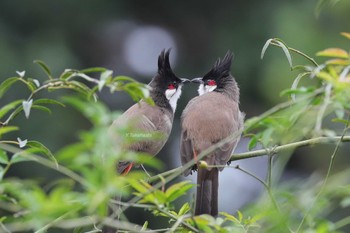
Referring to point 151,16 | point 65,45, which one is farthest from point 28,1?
point 151,16

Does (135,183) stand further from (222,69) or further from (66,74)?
(222,69)

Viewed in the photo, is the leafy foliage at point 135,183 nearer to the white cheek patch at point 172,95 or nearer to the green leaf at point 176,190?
the green leaf at point 176,190

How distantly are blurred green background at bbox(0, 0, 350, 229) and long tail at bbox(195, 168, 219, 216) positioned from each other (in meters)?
5.08

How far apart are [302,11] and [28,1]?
3.63 metres

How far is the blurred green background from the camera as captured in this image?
9.33 meters

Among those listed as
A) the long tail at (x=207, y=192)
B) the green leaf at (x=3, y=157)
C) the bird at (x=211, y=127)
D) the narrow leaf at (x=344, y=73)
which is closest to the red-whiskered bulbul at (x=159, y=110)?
the bird at (x=211, y=127)

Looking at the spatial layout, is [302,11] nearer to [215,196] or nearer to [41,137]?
[41,137]

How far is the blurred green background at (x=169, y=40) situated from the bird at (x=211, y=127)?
413 centimetres

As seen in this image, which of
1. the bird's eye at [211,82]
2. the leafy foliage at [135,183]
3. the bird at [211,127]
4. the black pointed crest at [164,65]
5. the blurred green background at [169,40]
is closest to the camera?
the leafy foliage at [135,183]

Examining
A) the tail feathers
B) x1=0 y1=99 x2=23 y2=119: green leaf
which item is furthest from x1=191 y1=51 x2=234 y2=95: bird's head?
x1=0 y1=99 x2=23 y2=119: green leaf

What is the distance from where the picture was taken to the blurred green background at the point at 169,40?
9.33m

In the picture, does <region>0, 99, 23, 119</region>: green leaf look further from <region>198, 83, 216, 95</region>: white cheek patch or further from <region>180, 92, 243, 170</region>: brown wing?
<region>198, 83, 216, 95</region>: white cheek patch

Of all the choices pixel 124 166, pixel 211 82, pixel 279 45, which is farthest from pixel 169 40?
pixel 279 45

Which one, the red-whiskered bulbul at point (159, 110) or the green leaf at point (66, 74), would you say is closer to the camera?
the green leaf at point (66, 74)
